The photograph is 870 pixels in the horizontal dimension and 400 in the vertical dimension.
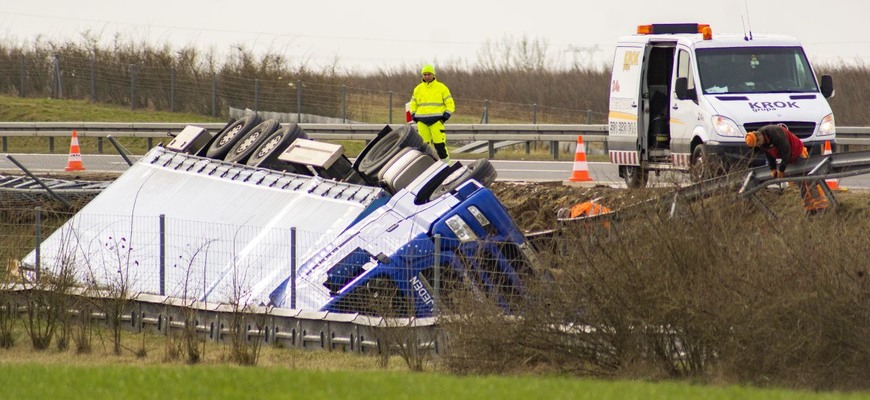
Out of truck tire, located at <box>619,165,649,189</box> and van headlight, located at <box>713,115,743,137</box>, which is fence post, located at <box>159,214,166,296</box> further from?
truck tire, located at <box>619,165,649,189</box>

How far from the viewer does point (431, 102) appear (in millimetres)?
19891

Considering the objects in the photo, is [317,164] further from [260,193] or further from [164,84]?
[164,84]

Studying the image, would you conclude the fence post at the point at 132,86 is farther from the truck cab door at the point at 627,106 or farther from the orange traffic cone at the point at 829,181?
the orange traffic cone at the point at 829,181

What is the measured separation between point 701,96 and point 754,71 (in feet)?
3.13

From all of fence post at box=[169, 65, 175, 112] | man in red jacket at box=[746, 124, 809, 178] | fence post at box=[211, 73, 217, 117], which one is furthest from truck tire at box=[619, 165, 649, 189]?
fence post at box=[169, 65, 175, 112]

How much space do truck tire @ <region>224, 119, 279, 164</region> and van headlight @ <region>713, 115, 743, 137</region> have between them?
19.1ft

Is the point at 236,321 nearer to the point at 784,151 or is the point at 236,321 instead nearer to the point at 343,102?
the point at 784,151

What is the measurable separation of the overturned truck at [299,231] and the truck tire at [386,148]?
23 mm

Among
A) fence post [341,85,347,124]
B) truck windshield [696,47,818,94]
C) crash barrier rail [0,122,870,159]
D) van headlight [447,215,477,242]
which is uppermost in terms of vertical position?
fence post [341,85,347,124]

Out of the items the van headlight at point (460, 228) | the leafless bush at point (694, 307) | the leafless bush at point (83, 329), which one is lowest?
the leafless bush at point (83, 329)

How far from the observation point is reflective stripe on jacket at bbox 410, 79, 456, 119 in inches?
782

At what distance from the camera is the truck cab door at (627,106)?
20.1 metres

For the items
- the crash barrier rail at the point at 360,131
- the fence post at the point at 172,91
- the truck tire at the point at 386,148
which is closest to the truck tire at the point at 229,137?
the truck tire at the point at 386,148

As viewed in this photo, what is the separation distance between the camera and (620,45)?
20922 mm
